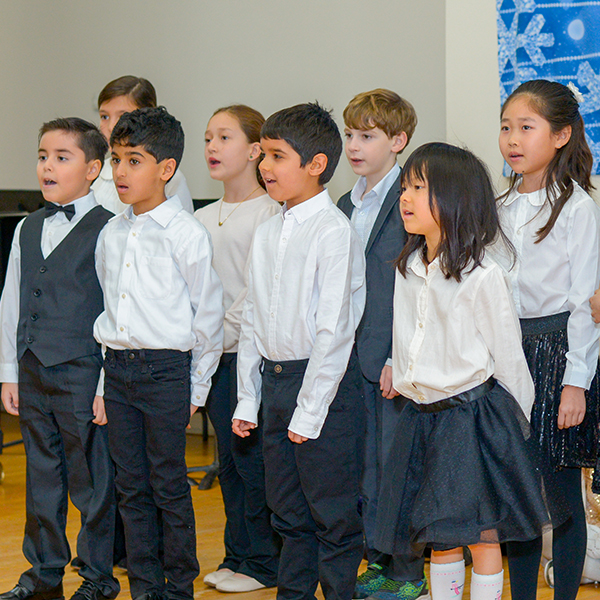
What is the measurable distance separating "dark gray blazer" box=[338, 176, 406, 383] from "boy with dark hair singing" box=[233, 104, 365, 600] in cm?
17

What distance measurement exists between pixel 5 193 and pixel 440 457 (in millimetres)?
3118

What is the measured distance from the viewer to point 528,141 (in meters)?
1.96

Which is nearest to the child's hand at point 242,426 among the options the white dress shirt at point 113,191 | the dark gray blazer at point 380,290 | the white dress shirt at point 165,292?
the white dress shirt at point 165,292

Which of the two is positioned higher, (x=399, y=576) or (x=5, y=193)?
→ (x=5, y=193)

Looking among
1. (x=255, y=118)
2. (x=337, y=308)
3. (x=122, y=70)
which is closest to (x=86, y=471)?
(x=337, y=308)

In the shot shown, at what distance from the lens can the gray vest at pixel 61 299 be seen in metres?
2.14

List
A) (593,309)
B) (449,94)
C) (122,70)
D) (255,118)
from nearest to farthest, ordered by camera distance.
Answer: (593,309) < (255,118) < (449,94) < (122,70)

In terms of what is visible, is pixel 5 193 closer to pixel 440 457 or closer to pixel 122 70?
pixel 122 70

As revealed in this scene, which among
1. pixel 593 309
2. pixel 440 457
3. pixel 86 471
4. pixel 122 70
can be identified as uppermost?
pixel 122 70

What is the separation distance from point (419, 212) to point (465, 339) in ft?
0.98

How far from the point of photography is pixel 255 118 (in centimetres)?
251

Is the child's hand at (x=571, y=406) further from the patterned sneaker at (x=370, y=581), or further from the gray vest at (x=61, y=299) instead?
the gray vest at (x=61, y=299)

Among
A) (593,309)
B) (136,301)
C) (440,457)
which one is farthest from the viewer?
(136,301)

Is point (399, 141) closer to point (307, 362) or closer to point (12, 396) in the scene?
point (307, 362)
